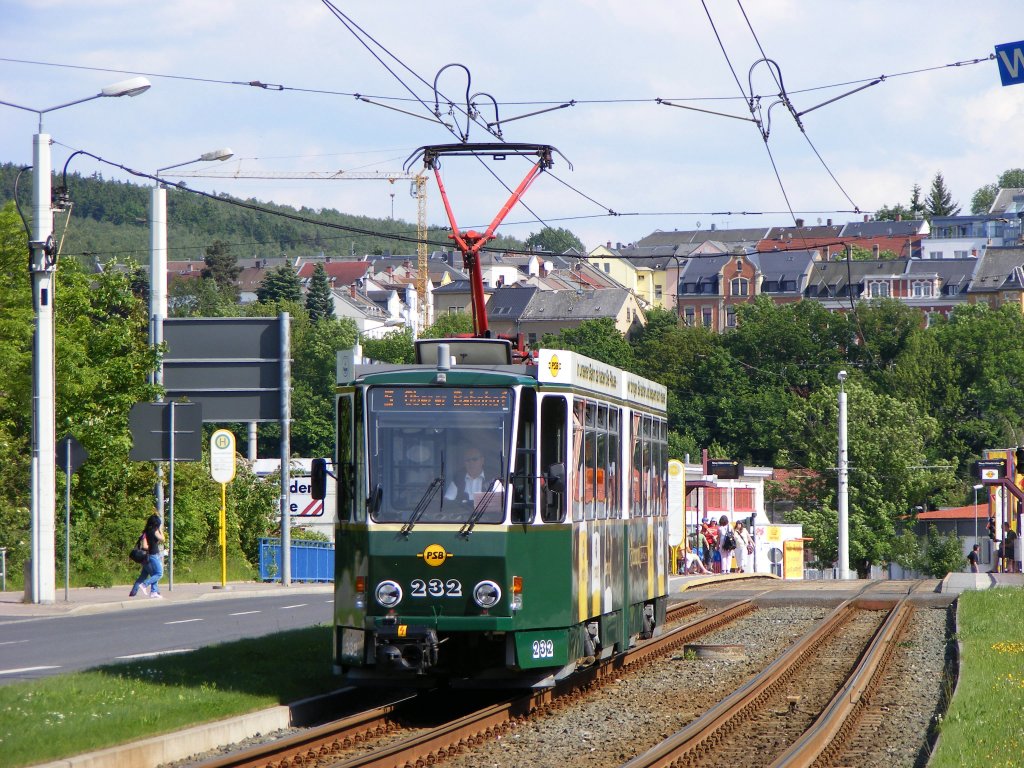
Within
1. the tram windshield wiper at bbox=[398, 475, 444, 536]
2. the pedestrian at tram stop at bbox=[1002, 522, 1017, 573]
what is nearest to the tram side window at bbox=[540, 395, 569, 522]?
the tram windshield wiper at bbox=[398, 475, 444, 536]

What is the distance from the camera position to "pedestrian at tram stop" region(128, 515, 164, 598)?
90.2ft

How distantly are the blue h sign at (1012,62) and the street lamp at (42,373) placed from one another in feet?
46.5

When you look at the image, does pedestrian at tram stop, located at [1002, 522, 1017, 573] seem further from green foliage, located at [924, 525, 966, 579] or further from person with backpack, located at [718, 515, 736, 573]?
green foliage, located at [924, 525, 966, 579]

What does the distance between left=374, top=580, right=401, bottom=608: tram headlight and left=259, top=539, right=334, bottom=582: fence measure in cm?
2609

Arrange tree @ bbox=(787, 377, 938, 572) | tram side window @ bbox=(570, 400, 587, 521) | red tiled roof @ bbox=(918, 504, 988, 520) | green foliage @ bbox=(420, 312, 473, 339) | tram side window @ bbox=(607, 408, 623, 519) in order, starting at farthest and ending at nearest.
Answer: green foliage @ bbox=(420, 312, 473, 339) < tree @ bbox=(787, 377, 938, 572) < red tiled roof @ bbox=(918, 504, 988, 520) < tram side window @ bbox=(607, 408, 623, 519) < tram side window @ bbox=(570, 400, 587, 521)

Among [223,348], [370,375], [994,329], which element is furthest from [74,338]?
[994,329]

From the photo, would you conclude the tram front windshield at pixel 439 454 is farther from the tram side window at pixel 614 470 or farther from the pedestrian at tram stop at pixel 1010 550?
the pedestrian at tram stop at pixel 1010 550

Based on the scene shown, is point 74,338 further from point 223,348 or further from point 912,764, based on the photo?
point 912,764

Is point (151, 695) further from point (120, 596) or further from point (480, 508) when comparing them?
point (120, 596)

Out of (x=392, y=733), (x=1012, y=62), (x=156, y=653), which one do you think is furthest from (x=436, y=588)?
(x=1012, y=62)

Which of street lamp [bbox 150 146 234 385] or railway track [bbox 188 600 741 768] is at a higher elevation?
street lamp [bbox 150 146 234 385]

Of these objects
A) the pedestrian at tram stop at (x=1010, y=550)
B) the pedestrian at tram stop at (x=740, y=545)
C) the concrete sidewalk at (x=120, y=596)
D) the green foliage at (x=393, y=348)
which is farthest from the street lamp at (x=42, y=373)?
the green foliage at (x=393, y=348)

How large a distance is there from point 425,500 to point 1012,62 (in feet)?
22.3

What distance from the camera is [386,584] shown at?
1288 centimetres
